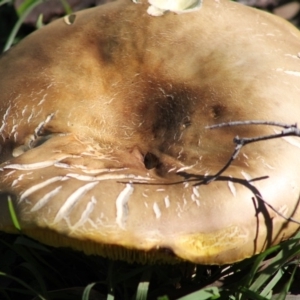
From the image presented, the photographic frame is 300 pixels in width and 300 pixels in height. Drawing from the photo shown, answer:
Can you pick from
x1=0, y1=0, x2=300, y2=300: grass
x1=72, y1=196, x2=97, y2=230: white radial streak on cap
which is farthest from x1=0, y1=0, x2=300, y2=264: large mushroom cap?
x1=0, y1=0, x2=300, y2=300: grass

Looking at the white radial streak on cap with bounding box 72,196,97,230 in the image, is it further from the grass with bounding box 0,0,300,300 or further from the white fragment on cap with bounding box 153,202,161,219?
the grass with bounding box 0,0,300,300

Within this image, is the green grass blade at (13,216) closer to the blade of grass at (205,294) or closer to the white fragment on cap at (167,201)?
the white fragment on cap at (167,201)

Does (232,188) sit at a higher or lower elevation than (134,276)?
higher

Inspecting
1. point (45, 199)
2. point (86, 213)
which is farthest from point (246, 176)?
point (45, 199)

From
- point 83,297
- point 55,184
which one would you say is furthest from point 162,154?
point 83,297

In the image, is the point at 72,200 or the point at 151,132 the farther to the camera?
the point at 151,132

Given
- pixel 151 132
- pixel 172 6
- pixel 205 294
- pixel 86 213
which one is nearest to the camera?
pixel 86 213

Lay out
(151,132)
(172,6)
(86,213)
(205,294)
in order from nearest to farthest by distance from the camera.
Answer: (86,213), (205,294), (151,132), (172,6)

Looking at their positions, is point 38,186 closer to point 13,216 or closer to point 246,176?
point 13,216
